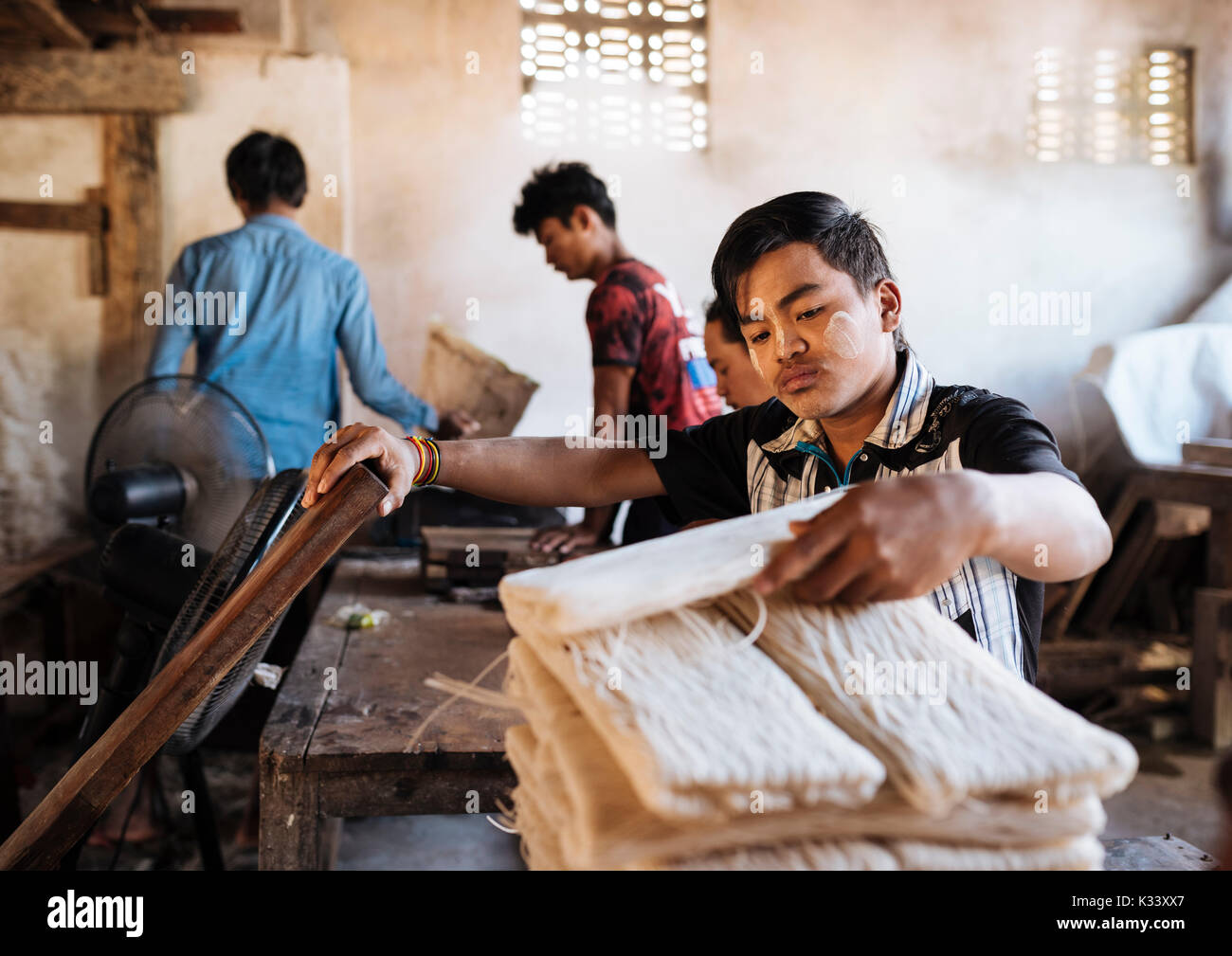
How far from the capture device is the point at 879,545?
0.74 meters

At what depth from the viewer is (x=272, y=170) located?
136 inches

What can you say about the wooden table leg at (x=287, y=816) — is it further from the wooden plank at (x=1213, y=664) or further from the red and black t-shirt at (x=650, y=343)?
→ the wooden plank at (x=1213, y=664)

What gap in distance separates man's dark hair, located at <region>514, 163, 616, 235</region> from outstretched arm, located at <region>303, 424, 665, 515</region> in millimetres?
1711

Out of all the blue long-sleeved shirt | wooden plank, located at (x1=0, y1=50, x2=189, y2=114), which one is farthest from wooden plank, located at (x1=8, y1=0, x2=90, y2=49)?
the blue long-sleeved shirt

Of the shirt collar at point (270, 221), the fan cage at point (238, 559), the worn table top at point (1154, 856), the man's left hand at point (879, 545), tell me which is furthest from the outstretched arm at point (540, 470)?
the shirt collar at point (270, 221)

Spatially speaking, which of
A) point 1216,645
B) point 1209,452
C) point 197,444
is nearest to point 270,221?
point 197,444

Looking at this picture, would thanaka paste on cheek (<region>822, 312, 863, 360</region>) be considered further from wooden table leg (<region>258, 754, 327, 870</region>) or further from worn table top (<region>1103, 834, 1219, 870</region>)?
wooden table leg (<region>258, 754, 327, 870</region>)

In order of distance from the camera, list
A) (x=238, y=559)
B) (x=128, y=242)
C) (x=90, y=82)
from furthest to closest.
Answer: (x=128, y=242), (x=90, y=82), (x=238, y=559)

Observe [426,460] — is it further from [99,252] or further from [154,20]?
[154,20]

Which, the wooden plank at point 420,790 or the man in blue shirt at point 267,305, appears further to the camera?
the man in blue shirt at point 267,305

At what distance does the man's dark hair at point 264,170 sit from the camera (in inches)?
135

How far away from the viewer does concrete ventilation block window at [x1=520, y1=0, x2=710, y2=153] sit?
197 inches

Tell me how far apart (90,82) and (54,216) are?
0.66m

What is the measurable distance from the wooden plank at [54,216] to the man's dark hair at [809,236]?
4.22 meters
